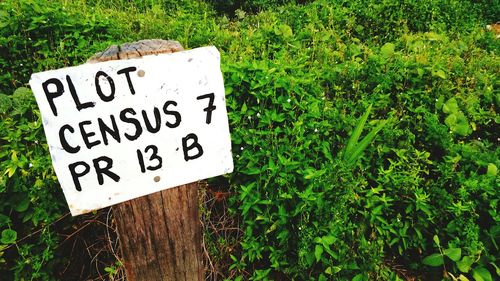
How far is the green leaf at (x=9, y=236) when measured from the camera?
6.61 feet

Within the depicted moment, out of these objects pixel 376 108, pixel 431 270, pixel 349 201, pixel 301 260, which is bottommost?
pixel 431 270

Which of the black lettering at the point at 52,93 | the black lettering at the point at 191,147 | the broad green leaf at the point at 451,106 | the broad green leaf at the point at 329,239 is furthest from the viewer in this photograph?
the broad green leaf at the point at 451,106

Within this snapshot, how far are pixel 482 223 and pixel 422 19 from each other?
3653 mm

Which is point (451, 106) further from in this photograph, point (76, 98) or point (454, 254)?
point (76, 98)

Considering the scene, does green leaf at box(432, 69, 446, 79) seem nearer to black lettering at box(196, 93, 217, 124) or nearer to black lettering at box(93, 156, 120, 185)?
black lettering at box(196, 93, 217, 124)

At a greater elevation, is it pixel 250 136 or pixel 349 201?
pixel 250 136

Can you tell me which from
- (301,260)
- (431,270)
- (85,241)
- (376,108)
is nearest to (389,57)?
(376,108)

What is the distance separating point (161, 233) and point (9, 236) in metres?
1.18

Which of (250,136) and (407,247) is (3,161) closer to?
(250,136)

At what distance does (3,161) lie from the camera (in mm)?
2205

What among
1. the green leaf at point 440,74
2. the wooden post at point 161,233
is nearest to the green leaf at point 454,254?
the green leaf at point 440,74

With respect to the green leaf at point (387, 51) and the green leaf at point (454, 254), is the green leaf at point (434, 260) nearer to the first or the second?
the green leaf at point (454, 254)

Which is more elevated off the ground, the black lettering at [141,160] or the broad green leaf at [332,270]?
the black lettering at [141,160]

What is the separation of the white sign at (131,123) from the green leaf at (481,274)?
1.92 meters
